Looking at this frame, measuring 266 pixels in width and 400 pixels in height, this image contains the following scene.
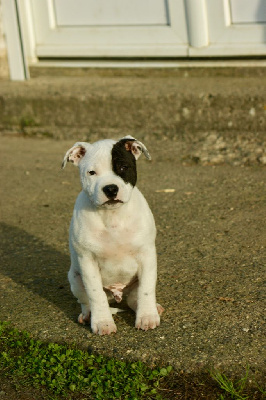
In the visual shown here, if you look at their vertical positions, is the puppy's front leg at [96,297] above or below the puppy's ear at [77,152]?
below

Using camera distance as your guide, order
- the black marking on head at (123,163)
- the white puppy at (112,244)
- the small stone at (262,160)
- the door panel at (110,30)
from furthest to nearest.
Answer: the door panel at (110,30)
the small stone at (262,160)
the white puppy at (112,244)
the black marking on head at (123,163)

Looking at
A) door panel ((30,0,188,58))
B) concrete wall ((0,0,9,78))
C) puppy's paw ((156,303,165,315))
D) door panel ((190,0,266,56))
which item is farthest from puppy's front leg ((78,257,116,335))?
concrete wall ((0,0,9,78))

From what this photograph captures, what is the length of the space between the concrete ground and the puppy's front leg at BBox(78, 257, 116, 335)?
7 cm

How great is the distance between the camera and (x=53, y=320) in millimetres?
4328

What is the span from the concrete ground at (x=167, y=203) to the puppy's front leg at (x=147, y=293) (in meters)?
0.06

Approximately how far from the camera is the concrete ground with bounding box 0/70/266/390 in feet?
13.2

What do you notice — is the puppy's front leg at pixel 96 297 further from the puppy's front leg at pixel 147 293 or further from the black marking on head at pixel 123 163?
the black marking on head at pixel 123 163


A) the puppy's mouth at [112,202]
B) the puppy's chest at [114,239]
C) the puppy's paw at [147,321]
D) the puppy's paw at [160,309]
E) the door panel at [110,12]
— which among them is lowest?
the puppy's paw at [160,309]

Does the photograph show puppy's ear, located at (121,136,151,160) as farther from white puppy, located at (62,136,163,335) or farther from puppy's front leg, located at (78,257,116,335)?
puppy's front leg, located at (78,257,116,335)

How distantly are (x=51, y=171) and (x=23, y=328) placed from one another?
→ 3066mm

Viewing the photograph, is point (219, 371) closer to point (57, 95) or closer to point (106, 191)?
point (106, 191)

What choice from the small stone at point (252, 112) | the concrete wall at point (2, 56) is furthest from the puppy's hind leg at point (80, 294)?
the concrete wall at point (2, 56)

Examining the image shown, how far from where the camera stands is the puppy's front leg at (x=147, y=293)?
407cm

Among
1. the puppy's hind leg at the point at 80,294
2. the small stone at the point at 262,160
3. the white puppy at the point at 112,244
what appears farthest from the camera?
the small stone at the point at 262,160
